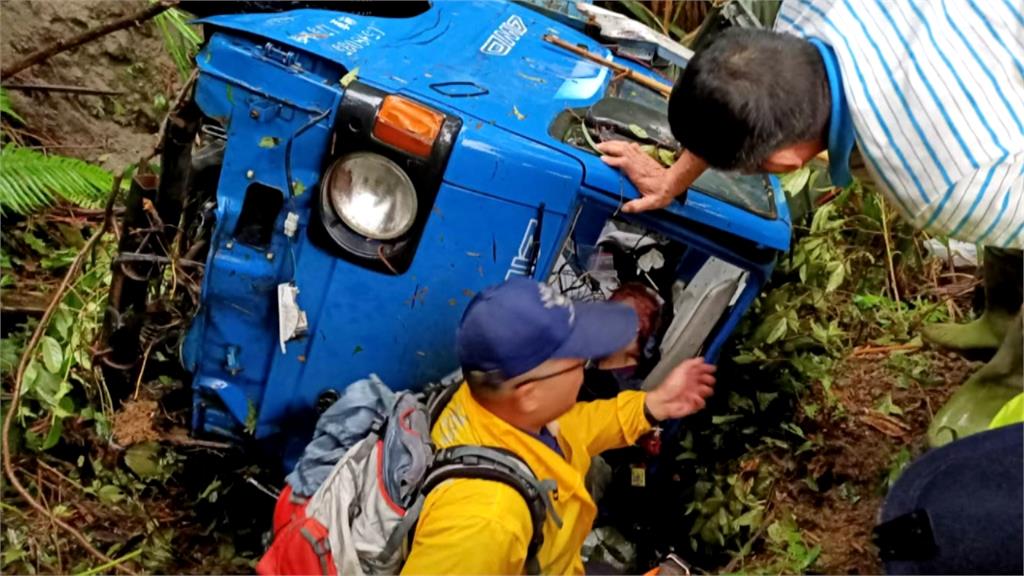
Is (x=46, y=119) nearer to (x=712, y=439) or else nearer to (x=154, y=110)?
(x=154, y=110)

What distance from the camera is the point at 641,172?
8.29ft

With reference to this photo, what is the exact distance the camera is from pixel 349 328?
267 centimetres

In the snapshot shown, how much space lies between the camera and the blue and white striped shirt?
2.04m

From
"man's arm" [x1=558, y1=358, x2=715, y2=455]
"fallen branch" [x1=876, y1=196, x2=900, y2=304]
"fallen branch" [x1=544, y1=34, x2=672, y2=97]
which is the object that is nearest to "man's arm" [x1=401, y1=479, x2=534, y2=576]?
"man's arm" [x1=558, y1=358, x2=715, y2=455]

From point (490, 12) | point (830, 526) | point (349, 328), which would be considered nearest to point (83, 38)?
point (490, 12)

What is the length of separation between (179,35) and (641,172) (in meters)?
2.72

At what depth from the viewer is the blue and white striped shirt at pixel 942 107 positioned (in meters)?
2.04

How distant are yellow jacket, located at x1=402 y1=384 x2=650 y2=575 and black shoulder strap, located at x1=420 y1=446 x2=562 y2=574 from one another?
2 cm

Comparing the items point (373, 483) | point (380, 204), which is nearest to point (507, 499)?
point (373, 483)

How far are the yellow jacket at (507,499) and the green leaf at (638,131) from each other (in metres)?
0.75

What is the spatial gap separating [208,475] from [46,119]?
237 centimetres

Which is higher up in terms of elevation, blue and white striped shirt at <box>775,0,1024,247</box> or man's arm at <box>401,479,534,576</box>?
blue and white striped shirt at <box>775,0,1024,247</box>

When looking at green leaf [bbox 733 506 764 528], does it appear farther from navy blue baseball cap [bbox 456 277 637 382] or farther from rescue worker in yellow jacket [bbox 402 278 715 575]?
navy blue baseball cap [bbox 456 277 637 382]

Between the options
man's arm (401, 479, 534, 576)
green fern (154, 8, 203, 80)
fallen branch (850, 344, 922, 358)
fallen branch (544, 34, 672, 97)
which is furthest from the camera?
green fern (154, 8, 203, 80)
